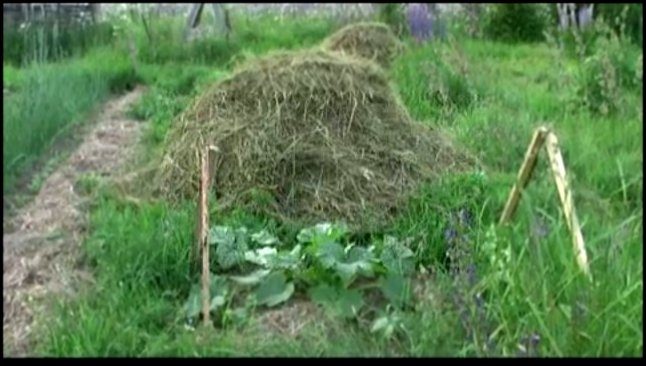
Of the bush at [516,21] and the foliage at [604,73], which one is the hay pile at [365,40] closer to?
the bush at [516,21]

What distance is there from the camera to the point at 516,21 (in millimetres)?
7988

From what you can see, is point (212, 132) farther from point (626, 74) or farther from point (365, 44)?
point (365, 44)

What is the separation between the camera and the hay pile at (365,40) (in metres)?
6.67

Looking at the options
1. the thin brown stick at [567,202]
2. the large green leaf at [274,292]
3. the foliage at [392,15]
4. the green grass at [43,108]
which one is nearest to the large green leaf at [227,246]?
the large green leaf at [274,292]

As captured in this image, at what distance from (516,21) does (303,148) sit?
563cm

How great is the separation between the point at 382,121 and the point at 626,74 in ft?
8.10

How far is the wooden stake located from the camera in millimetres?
2123

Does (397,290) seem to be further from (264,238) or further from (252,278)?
(264,238)

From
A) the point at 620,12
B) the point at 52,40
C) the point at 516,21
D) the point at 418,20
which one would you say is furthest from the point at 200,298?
the point at 620,12

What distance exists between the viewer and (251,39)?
7852 millimetres

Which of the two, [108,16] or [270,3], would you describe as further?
[270,3]

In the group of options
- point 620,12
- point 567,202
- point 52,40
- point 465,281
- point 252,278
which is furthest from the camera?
point 620,12

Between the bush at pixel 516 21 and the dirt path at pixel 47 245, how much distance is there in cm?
450

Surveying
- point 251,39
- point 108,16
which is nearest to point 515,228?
point 251,39
